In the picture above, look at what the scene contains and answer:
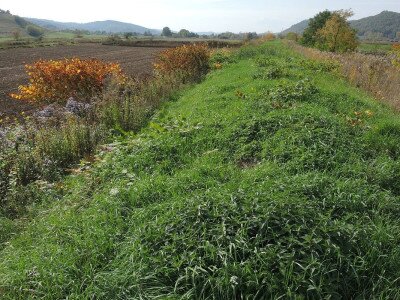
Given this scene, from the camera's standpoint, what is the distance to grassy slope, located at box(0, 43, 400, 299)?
267cm

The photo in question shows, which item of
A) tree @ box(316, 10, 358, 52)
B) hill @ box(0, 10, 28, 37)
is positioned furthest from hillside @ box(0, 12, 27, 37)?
tree @ box(316, 10, 358, 52)

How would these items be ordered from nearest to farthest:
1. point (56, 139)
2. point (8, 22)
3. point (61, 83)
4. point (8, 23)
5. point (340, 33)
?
1. point (56, 139)
2. point (61, 83)
3. point (340, 33)
4. point (8, 23)
5. point (8, 22)

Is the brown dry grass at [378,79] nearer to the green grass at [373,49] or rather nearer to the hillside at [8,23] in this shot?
the green grass at [373,49]

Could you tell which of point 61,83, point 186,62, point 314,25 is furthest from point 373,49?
point 61,83

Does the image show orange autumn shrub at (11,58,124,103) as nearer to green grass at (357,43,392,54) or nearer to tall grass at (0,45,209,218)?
tall grass at (0,45,209,218)

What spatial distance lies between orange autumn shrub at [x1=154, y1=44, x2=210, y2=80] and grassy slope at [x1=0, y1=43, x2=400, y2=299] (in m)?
8.80

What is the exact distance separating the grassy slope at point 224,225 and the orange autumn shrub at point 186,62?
8.80 metres

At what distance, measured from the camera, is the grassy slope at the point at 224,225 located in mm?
2674

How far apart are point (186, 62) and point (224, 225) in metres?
12.8

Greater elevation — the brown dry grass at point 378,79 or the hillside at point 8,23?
the hillside at point 8,23

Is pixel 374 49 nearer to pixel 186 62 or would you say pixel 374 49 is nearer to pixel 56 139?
pixel 186 62

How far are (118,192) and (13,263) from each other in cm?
132

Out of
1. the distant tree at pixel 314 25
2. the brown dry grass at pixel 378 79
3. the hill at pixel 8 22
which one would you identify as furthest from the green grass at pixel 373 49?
the hill at pixel 8 22

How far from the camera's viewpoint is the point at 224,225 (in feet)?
9.78
